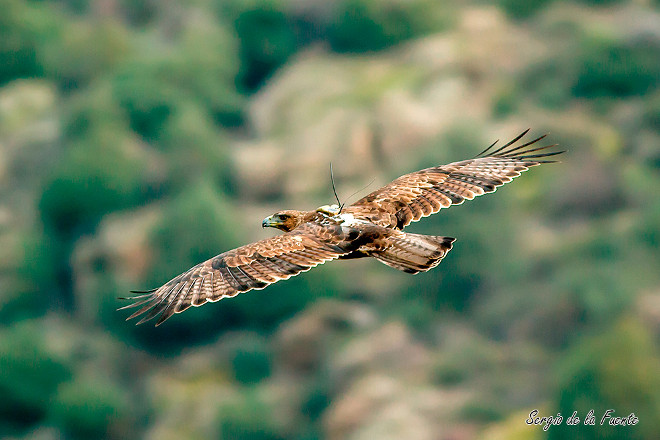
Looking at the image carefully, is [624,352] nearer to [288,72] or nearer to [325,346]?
[325,346]

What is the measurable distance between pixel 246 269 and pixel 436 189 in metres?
3.30

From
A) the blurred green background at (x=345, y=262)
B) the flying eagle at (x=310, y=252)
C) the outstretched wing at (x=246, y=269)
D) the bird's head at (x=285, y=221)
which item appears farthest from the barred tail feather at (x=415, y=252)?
the blurred green background at (x=345, y=262)

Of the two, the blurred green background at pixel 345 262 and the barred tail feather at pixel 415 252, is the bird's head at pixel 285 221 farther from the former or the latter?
the blurred green background at pixel 345 262

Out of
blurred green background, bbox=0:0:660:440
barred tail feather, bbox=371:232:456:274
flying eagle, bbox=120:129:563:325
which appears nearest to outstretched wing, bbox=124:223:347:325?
flying eagle, bbox=120:129:563:325

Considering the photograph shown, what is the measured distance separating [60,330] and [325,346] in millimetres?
24500

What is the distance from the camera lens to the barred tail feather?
548 inches

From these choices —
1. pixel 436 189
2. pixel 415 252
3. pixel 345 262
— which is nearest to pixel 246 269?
pixel 415 252

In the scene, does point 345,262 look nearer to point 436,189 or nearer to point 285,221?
point 436,189

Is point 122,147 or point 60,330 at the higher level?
point 122,147

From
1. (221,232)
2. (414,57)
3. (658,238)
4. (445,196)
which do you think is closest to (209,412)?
(221,232)

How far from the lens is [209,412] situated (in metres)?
67.7

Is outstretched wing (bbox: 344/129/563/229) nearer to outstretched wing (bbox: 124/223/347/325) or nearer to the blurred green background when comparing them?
outstretched wing (bbox: 124/223/347/325)

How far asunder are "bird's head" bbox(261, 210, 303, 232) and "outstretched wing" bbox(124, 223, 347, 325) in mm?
1140

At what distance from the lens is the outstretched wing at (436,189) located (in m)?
15.1
